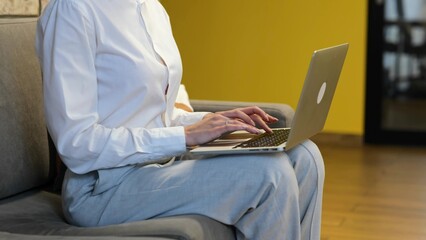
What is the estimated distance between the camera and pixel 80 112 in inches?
65.0

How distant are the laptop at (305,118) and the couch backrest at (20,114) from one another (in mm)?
448

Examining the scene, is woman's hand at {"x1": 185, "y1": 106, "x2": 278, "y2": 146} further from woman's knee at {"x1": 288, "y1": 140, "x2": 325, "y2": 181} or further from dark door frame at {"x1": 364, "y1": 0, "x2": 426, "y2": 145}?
dark door frame at {"x1": 364, "y1": 0, "x2": 426, "y2": 145}

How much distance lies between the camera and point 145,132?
67.2 inches

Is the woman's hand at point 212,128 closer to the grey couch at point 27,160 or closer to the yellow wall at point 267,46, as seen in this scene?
the grey couch at point 27,160

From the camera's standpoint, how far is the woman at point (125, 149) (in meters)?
1.66

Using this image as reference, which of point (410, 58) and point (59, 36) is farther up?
point (59, 36)

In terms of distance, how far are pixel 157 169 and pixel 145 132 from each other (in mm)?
84

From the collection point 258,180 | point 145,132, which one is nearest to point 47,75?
point 145,132

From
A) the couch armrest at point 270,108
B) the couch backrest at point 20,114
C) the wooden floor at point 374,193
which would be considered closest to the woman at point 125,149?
the couch backrest at point 20,114

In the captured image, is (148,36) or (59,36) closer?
(59,36)

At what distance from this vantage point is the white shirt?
1.65m

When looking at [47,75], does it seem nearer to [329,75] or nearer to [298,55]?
[329,75]

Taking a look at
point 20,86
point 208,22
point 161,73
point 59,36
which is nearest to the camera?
point 59,36

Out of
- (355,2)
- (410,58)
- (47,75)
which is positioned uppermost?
(47,75)
